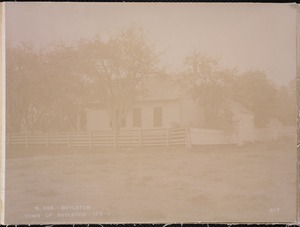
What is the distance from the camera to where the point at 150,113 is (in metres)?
3.07

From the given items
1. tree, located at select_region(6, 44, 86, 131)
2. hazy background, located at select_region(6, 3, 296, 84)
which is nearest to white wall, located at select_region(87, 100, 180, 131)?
tree, located at select_region(6, 44, 86, 131)

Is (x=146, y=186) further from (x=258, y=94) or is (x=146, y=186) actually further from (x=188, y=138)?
Answer: (x=258, y=94)

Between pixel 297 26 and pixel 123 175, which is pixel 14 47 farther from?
pixel 297 26

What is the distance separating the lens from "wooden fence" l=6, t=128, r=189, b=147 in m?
3.06

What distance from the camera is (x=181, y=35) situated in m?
3.10

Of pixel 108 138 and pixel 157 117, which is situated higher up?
pixel 157 117

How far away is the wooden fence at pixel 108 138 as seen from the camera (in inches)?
121

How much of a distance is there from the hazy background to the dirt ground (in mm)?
648

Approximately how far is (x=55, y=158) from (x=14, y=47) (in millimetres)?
840

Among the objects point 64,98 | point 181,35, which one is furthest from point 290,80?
point 64,98

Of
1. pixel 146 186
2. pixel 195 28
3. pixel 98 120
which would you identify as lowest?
pixel 146 186

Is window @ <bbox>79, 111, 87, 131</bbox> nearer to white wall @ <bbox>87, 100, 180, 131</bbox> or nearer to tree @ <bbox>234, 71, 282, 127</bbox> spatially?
white wall @ <bbox>87, 100, 180, 131</bbox>

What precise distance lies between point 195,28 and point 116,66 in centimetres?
63

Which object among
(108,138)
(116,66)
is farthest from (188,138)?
(116,66)
